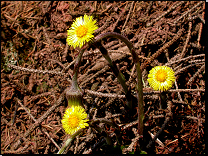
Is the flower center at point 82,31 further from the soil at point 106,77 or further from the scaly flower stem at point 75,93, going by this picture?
the soil at point 106,77

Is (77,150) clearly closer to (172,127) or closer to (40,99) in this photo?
(40,99)

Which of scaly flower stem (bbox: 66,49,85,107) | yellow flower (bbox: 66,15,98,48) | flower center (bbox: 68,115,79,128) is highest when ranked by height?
yellow flower (bbox: 66,15,98,48)

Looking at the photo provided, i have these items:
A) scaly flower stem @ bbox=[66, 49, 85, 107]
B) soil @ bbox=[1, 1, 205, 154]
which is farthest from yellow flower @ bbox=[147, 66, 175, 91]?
scaly flower stem @ bbox=[66, 49, 85, 107]

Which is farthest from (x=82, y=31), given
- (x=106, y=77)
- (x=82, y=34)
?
(x=106, y=77)

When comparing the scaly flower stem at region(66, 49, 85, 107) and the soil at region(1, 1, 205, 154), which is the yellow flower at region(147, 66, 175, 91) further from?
the scaly flower stem at region(66, 49, 85, 107)

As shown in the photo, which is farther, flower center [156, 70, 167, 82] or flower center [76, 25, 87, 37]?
flower center [156, 70, 167, 82]

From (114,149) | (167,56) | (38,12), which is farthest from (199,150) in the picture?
(38,12)
